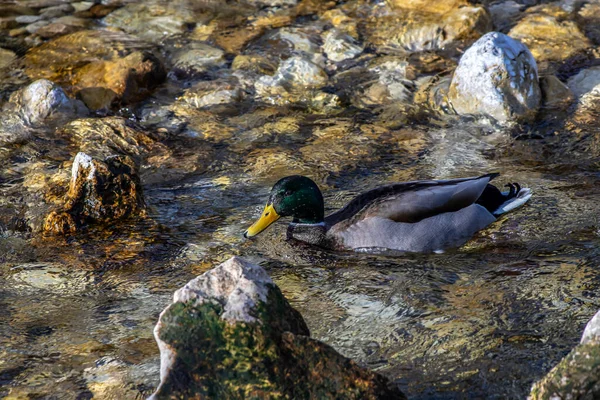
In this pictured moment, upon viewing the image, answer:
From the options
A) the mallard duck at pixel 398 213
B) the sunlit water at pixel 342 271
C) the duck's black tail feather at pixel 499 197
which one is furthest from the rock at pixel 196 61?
the duck's black tail feather at pixel 499 197

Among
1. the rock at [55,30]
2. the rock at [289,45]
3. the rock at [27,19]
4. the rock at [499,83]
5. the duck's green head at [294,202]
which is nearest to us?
the duck's green head at [294,202]

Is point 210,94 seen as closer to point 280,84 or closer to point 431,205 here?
point 280,84

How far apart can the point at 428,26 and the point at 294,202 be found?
13.8 ft

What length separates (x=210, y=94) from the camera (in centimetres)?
872

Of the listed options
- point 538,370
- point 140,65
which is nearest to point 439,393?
point 538,370

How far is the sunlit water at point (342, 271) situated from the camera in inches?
167

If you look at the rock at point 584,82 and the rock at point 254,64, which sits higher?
the rock at point 584,82

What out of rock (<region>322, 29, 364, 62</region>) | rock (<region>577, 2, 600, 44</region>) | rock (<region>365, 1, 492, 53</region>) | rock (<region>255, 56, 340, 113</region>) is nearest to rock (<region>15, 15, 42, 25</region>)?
rock (<region>255, 56, 340, 113</region>)

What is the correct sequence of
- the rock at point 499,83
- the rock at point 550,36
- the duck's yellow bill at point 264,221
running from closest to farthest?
1. the duck's yellow bill at point 264,221
2. the rock at point 499,83
3. the rock at point 550,36

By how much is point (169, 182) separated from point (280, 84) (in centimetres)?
218

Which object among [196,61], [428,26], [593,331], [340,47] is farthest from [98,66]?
[593,331]

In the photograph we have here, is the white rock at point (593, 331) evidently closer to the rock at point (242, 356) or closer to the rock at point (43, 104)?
the rock at point (242, 356)

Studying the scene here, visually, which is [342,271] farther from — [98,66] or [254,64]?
[98,66]

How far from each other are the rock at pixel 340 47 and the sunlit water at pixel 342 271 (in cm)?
144
